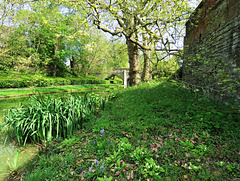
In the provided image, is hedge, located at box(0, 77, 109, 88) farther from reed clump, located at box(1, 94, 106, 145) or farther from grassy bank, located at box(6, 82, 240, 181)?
grassy bank, located at box(6, 82, 240, 181)

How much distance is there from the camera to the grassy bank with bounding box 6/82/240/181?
5.78ft

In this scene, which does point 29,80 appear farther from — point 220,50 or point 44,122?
point 220,50

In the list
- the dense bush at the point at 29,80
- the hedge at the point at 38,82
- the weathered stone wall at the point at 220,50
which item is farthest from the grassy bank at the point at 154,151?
the hedge at the point at 38,82

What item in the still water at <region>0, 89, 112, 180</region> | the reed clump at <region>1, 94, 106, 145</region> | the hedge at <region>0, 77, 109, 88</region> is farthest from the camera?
the hedge at <region>0, 77, 109, 88</region>

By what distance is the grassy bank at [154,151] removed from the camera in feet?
5.78

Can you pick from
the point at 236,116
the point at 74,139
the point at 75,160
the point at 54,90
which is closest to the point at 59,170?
the point at 75,160

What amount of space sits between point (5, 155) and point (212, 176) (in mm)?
3954

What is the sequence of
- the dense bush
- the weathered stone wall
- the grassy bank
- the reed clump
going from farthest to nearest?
the dense bush → the weathered stone wall → the reed clump → the grassy bank

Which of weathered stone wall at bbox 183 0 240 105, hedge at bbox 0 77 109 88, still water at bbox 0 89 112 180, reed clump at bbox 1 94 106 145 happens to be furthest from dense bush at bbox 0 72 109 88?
weathered stone wall at bbox 183 0 240 105

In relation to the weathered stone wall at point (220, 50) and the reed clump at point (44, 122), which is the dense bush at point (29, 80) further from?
the weathered stone wall at point (220, 50)

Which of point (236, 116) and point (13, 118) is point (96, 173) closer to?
point (13, 118)

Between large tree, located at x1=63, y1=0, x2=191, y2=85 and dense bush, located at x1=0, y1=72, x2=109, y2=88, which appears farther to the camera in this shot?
dense bush, located at x1=0, y1=72, x2=109, y2=88

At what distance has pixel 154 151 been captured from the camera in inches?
86.6

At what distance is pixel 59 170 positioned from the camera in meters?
2.00
